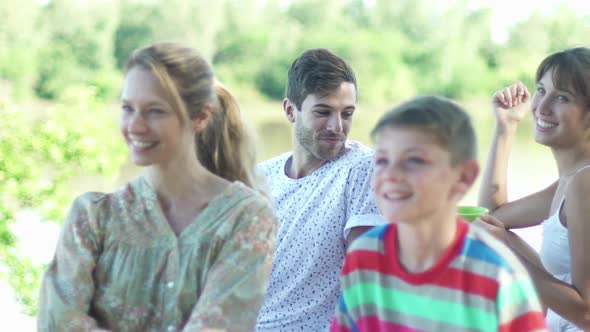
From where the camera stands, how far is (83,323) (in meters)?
1.87

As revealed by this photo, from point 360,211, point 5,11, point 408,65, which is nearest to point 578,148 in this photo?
point 360,211

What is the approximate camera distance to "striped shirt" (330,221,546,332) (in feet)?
5.25

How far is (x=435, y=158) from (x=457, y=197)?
0.09 metres

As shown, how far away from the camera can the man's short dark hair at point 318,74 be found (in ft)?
8.24

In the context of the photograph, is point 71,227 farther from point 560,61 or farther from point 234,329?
point 560,61

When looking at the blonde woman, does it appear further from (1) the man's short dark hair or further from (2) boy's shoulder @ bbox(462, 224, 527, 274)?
(1) the man's short dark hair

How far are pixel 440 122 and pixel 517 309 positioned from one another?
371 mm

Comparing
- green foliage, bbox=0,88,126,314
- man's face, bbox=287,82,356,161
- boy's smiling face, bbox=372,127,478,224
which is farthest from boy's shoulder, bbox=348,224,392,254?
green foliage, bbox=0,88,126,314

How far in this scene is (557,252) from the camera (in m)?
2.40

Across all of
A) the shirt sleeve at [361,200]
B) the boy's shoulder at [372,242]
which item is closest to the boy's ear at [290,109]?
the shirt sleeve at [361,200]

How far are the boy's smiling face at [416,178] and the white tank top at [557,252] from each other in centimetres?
78

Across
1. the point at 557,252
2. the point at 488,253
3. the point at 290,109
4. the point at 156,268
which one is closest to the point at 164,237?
the point at 156,268

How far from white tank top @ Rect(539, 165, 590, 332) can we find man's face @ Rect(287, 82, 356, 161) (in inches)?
24.4

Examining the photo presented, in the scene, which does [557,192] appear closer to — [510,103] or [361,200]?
[510,103]
